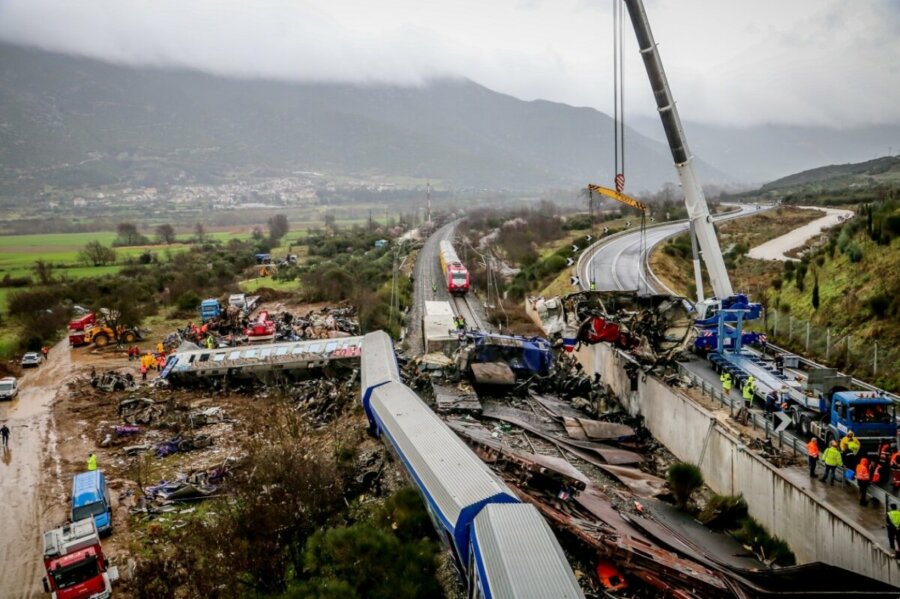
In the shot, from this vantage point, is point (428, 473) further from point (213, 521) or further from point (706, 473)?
point (706, 473)

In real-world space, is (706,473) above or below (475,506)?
below

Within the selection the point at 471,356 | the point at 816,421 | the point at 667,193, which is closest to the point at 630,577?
the point at 816,421

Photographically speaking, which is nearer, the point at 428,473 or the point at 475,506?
the point at 475,506

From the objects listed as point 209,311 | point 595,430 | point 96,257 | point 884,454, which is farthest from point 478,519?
point 96,257

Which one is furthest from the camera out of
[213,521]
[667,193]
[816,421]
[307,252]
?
[667,193]

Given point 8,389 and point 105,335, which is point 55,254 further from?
point 8,389

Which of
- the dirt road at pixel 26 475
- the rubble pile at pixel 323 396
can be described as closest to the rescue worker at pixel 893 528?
the rubble pile at pixel 323 396

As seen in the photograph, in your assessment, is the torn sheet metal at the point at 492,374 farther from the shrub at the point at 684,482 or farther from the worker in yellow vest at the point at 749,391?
the worker in yellow vest at the point at 749,391
